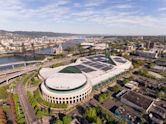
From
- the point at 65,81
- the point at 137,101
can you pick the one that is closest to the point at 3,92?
the point at 65,81

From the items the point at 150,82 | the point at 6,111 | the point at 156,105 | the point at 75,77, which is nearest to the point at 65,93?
the point at 75,77

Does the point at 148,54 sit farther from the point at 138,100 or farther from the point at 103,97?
the point at 103,97

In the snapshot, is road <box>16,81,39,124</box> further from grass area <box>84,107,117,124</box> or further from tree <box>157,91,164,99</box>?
tree <box>157,91,164,99</box>

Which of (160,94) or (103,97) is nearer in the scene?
(103,97)

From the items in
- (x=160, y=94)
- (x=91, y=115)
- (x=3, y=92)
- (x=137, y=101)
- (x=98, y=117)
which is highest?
(x=160, y=94)

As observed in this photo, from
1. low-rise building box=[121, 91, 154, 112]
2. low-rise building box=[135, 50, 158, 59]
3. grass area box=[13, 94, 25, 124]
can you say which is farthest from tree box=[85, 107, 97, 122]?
low-rise building box=[135, 50, 158, 59]
